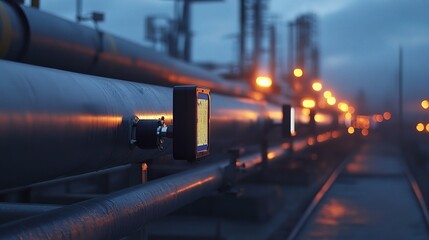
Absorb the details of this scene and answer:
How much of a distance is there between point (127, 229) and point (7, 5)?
91.4 inches

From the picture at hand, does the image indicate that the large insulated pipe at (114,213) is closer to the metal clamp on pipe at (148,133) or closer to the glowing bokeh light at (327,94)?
the metal clamp on pipe at (148,133)

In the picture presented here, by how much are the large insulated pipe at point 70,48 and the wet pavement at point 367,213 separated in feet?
14.2

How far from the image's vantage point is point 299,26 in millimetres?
51031

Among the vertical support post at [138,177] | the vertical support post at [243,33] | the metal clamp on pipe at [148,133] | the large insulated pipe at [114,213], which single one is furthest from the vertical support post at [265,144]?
the vertical support post at [243,33]

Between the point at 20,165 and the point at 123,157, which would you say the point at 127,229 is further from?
the point at 20,165

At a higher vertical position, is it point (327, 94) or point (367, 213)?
point (327, 94)

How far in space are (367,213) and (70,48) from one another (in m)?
9.10

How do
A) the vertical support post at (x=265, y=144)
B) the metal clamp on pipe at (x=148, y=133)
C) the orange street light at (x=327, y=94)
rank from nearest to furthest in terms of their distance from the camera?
the metal clamp on pipe at (x=148, y=133), the vertical support post at (x=265, y=144), the orange street light at (x=327, y=94)

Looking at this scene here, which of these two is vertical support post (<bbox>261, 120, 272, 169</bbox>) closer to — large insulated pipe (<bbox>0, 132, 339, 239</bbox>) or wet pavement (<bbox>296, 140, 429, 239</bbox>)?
wet pavement (<bbox>296, 140, 429, 239</bbox>)

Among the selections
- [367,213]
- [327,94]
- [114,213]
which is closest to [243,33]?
[327,94]

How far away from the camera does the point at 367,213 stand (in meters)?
13.6

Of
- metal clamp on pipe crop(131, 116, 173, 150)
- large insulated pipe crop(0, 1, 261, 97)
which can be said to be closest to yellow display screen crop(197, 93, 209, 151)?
metal clamp on pipe crop(131, 116, 173, 150)

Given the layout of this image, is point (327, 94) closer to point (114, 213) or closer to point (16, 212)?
point (16, 212)

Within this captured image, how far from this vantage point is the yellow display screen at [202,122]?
417 cm
